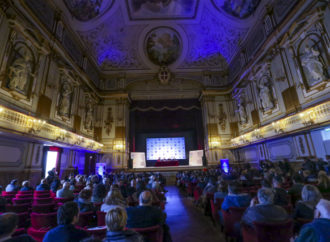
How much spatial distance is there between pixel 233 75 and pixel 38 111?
49.1ft

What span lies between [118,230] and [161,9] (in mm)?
15971

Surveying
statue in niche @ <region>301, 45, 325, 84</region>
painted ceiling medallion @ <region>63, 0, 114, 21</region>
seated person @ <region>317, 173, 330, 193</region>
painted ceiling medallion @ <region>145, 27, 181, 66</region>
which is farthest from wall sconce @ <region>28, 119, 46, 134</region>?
statue in niche @ <region>301, 45, 325, 84</region>

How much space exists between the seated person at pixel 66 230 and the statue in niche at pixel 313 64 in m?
9.40

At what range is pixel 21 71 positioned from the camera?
7.14m

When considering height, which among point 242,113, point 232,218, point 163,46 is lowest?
point 232,218

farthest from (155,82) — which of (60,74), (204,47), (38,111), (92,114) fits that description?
(38,111)

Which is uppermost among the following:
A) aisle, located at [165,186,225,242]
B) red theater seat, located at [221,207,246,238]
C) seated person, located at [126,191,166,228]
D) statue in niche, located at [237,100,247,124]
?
statue in niche, located at [237,100,247,124]

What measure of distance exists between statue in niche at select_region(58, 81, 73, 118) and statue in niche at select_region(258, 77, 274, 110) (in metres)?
12.5

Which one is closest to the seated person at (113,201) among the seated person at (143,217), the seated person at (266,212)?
the seated person at (143,217)

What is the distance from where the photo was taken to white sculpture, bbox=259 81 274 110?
33.7 feet

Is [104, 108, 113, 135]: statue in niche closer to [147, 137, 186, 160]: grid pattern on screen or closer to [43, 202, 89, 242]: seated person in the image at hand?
[147, 137, 186, 160]: grid pattern on screen

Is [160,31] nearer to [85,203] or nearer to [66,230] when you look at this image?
[85,203]

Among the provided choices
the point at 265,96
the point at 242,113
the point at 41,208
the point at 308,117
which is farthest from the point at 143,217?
the point at 242,113

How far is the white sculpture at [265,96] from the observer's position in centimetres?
1027
